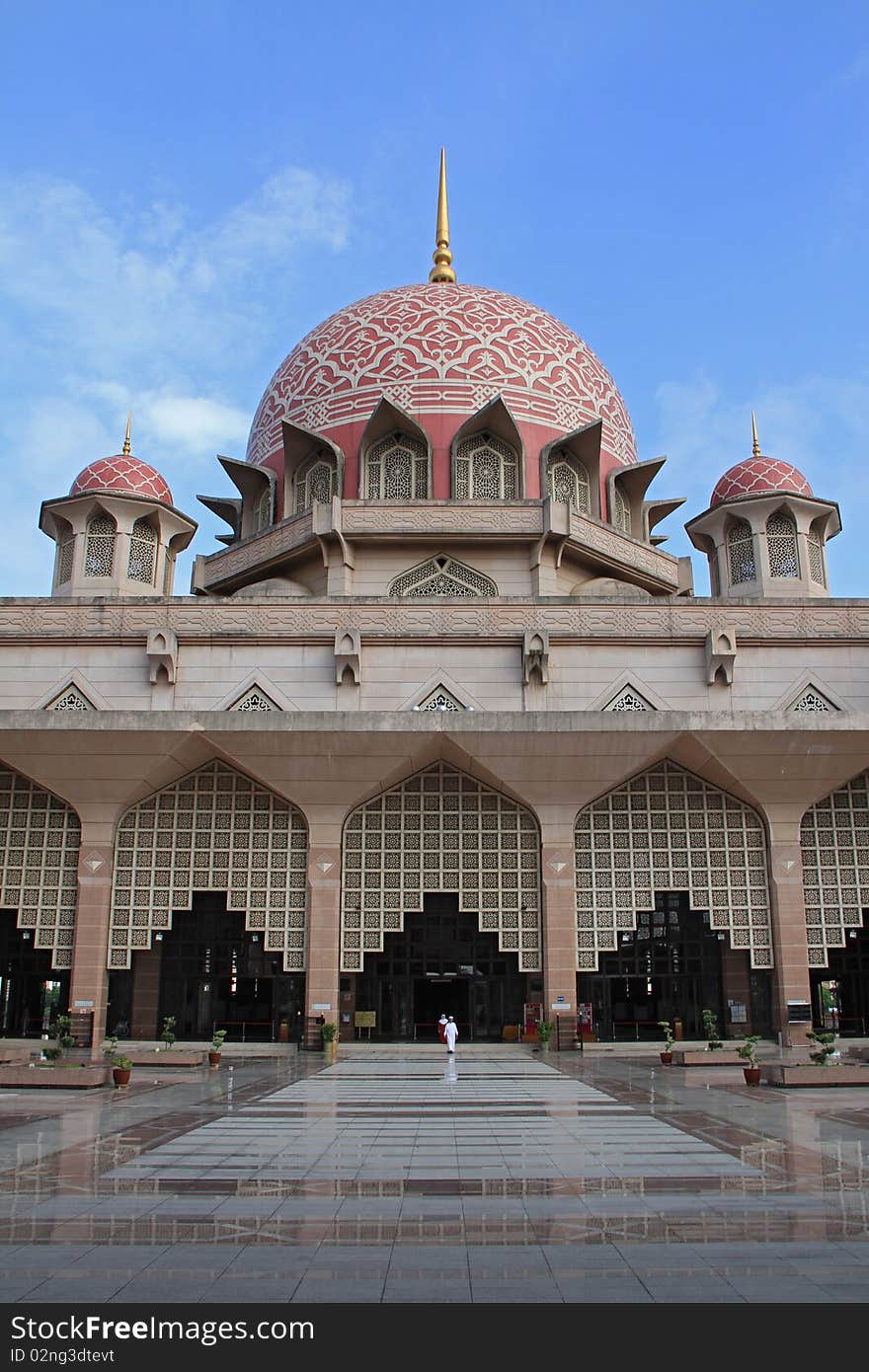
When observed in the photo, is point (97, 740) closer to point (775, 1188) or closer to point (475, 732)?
Answer: point (475, 732)

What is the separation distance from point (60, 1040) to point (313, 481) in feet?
60.6

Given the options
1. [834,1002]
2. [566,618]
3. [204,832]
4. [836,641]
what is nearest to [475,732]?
[566,618]

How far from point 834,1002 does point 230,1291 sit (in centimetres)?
2831

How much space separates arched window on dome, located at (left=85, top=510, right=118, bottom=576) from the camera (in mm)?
30859

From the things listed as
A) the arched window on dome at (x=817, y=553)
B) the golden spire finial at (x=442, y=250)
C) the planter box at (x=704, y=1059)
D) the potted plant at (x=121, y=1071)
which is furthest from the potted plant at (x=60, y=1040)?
the golden spire finial at (x=442, y=250)

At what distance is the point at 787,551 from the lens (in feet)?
103

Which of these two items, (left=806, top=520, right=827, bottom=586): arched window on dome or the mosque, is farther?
(left=806, top=520, right=827, bottom=586): arched window on dome

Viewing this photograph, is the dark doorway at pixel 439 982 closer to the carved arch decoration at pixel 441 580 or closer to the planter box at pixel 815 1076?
the carved arch decoration at pixel 441 580

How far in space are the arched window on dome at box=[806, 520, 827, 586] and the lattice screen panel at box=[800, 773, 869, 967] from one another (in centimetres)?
676

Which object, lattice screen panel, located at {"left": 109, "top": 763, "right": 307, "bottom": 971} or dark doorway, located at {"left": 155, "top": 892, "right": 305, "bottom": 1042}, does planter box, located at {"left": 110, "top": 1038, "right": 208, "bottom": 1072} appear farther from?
dark doorway, located at {"left": 155, "top": 892, "right": 305, "bottom": 1042}

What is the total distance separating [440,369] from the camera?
34781mm

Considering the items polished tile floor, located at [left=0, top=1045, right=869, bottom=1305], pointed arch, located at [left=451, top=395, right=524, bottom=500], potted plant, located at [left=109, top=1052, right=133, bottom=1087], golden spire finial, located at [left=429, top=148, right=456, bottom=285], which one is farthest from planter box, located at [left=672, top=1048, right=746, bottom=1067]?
golden spire finial, located at [left=429, top=148, right=456, bottom=285]

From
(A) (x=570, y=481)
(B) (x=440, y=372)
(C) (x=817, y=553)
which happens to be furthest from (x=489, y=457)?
(C) (x=817, y=553)

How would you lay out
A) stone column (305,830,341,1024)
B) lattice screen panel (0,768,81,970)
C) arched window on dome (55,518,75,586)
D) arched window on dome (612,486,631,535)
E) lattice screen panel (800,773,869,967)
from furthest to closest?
arched window on dome (612,486,631,535), arched window on dome (55,518,75,586), lattice screen panel (800,773,869,967), lattice screen panel (0,768,81,970), stone column (305,830,341,1024)
